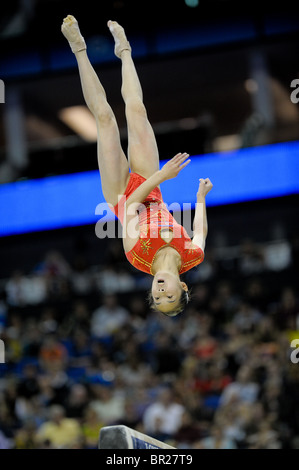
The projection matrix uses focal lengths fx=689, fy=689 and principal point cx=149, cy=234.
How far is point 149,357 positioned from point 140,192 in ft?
19.0

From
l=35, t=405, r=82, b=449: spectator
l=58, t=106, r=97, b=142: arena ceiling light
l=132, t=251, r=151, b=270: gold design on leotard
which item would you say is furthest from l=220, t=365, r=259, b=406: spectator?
l=58, t=106, r=97, b=142: arena ceiling light

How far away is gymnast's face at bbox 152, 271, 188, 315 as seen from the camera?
511 cm

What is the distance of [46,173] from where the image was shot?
43.3 ft

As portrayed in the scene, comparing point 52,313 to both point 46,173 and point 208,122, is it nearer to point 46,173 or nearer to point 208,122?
point 46,173

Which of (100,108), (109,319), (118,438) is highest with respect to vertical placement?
(100,108)

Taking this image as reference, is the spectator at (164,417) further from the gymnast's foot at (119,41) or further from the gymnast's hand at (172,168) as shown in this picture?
the gymnast's foot at (119,41)

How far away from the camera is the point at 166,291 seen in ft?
16.7

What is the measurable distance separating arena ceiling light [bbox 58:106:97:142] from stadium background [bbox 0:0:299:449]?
1.4 inches

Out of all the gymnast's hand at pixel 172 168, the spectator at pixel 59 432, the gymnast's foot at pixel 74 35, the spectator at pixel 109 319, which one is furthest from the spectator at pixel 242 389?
the gymnast's foot at pixel 74 35

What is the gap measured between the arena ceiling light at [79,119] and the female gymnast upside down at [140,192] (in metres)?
9.42

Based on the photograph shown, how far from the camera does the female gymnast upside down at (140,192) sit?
5.16 meters

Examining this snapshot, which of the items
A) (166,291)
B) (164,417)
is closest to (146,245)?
(166,291)

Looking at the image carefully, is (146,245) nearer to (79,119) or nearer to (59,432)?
(59,432)

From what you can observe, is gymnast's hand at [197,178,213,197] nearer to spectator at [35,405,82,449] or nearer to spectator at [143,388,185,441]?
spectator at [143,388,185,441]
